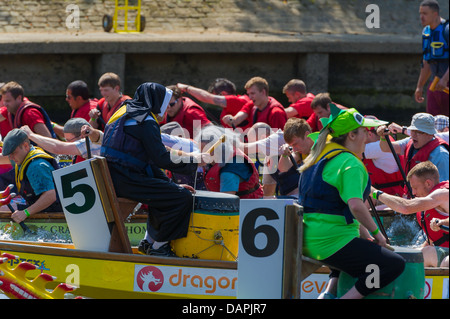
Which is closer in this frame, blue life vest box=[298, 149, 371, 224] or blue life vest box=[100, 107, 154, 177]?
blue life vest box=[298, 149, 371, 224]

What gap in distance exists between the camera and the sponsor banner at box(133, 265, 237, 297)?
6414 mm

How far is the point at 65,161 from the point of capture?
9.55m

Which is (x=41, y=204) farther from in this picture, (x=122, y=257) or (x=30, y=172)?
(x=122, y=257)

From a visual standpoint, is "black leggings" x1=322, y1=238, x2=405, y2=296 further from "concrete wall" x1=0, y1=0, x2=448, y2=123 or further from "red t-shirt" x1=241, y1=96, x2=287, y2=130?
"concrete wall" x1=0, y1=0, x2=448, y2=123

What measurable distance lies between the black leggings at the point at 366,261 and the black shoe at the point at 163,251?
209cm

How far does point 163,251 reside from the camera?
670 cm

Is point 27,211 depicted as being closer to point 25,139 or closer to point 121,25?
point 25,139

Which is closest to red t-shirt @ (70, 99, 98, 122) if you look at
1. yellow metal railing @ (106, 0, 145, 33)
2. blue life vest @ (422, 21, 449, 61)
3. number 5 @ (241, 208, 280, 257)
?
blue life vest @ (422, 21, 449, 61)

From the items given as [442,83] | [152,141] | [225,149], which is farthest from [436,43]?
[152,141]

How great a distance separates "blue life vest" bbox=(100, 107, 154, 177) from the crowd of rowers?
1cm

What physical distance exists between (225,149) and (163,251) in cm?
102

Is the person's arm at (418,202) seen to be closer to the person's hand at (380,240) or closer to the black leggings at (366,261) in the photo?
the person's hand at (380,240)

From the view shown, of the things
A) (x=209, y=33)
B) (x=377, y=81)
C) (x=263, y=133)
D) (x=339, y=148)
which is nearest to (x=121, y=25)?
(x=209, y=33)

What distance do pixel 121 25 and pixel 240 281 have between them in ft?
37.3
